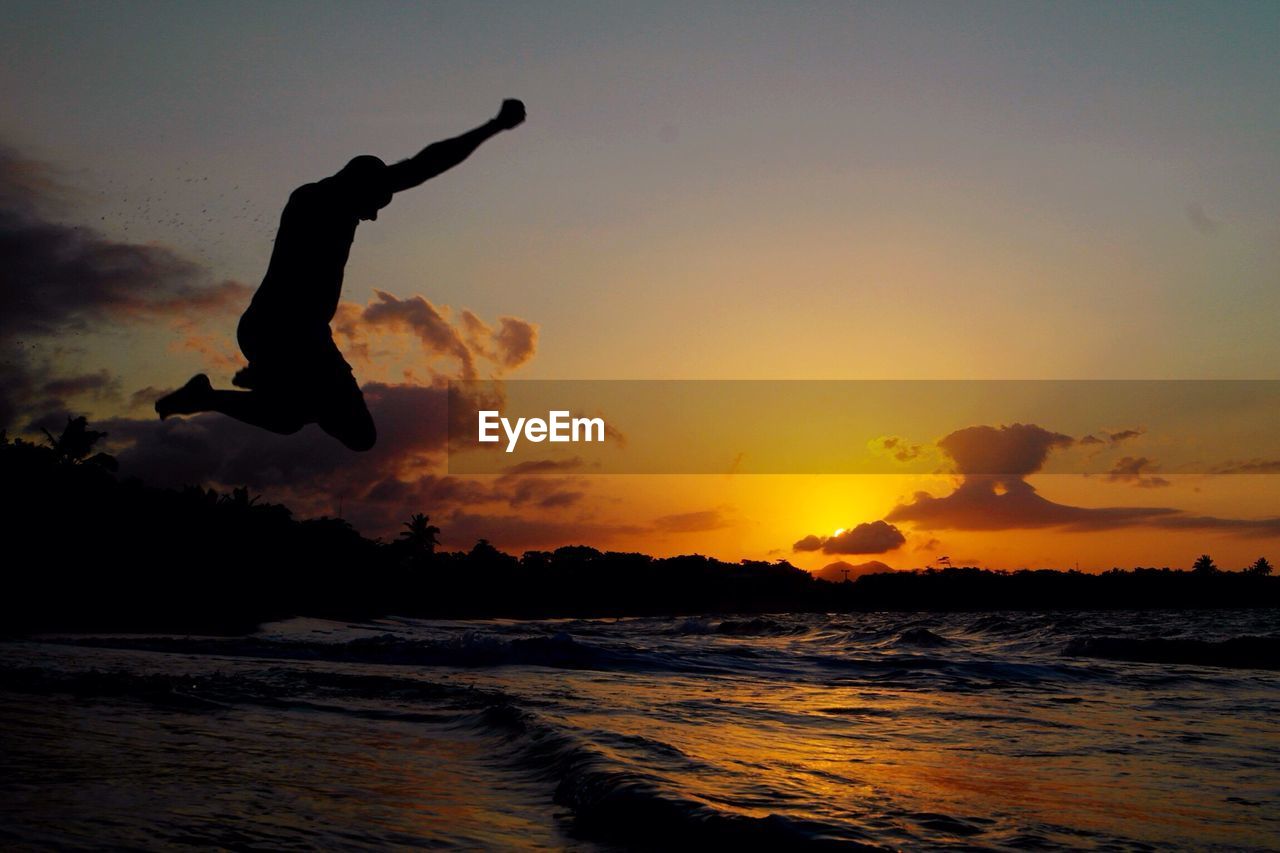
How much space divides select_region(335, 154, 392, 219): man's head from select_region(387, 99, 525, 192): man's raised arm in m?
0.04

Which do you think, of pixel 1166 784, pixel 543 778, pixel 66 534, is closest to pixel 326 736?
pixel 543 778

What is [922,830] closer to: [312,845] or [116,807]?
[312,845]

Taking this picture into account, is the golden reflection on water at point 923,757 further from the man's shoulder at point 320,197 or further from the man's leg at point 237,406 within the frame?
the man's shoulder at point 320,197

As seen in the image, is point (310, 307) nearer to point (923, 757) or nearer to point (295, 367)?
point (295, 367)

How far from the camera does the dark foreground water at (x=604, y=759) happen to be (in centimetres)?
520

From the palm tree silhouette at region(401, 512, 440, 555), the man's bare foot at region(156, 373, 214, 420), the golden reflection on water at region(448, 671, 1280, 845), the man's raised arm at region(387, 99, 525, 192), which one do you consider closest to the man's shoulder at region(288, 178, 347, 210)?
the man's raised arm at region(387, 99, 525, 192)

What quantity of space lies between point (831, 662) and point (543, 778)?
13.5 m

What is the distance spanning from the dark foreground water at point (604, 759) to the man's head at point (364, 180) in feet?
9.93

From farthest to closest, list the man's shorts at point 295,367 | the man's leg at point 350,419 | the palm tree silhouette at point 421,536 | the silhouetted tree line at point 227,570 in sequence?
the palm tree silhouette at point 421,536
the silhouetted tree line at point 227,570
the man's leg at point 350,419
the man's shorts at point 295,367

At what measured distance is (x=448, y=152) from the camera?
427 centimetres

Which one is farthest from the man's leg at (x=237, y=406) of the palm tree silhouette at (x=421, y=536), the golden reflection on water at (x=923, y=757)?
the palm tree silhouette at (x=421, y=536)

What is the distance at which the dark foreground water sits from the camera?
5199mm

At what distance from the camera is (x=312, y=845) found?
470cm

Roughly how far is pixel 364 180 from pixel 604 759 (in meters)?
4.35
